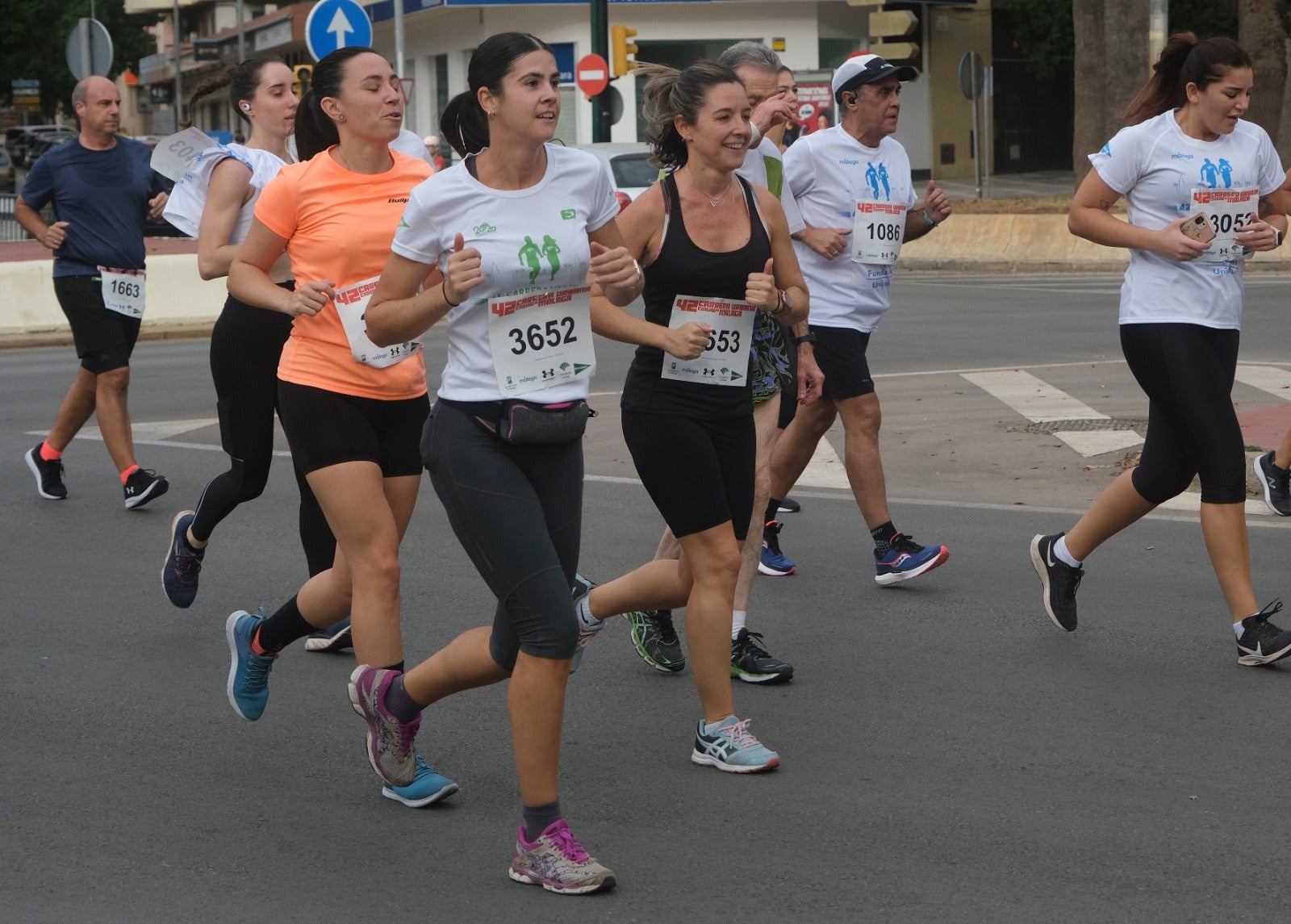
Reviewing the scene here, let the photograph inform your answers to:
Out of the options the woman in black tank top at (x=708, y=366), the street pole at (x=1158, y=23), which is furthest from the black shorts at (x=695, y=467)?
the street pole at (x=1158, y=23)

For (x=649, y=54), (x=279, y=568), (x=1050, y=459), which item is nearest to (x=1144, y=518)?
(x=1050, y=459)

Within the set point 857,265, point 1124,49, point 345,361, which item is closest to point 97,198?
point 857,265

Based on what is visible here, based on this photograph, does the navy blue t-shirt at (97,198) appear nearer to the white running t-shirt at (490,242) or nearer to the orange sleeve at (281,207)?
the orange sleeve at (281,207)

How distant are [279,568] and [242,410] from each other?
1541 millimetres

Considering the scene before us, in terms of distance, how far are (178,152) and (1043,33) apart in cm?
4268

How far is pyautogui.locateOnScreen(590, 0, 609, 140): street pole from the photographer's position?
29.3m

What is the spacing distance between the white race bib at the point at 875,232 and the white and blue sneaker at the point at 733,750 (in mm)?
2605

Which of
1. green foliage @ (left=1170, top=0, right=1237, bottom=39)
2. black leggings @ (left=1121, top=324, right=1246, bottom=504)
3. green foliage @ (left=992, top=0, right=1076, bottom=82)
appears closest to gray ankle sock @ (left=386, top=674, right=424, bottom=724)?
black leggings @ (left=1121, top=324, right=1246, bottom=504)

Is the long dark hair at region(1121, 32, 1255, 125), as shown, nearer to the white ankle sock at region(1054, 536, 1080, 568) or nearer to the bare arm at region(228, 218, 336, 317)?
the white ankle sock at region(1054, 536, 1080, 568)

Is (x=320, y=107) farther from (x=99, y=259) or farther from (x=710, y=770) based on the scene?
(x=99, y=259)

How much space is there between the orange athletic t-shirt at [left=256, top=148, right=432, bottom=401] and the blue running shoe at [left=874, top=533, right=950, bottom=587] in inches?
101

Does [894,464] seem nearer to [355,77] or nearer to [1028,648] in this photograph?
[1028,648]

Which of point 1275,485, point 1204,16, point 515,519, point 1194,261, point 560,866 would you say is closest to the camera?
point 560,866

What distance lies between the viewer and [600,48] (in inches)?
1163
